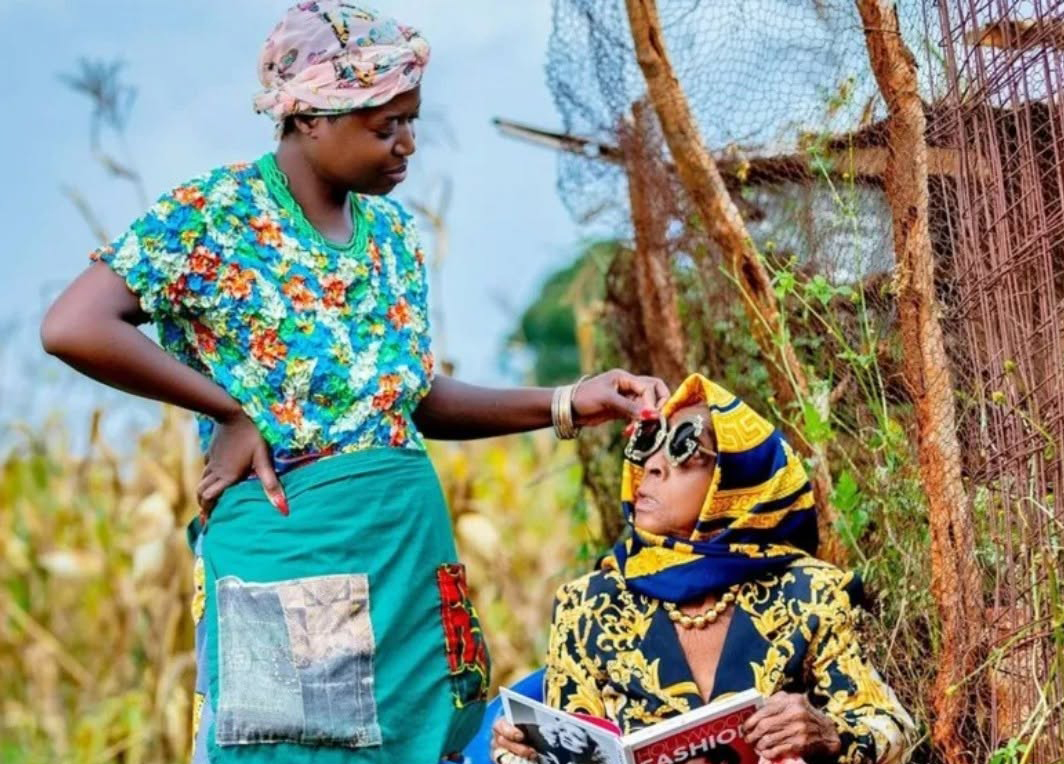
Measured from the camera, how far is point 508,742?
3.36 meters

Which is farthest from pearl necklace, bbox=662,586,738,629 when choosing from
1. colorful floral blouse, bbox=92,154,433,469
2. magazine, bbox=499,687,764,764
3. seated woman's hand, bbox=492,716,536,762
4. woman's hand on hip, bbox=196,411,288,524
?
woman's hand on hip, bbox=196,411,288,524

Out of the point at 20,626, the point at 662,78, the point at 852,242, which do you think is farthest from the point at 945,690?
A: the point at 20,626

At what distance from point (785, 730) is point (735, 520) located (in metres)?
0.43

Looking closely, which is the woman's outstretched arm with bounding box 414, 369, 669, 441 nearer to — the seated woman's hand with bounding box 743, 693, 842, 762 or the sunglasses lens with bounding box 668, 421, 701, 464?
the sunglasses lens with bounding box 668, 421, 701, 464

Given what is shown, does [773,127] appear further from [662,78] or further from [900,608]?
[900,608]

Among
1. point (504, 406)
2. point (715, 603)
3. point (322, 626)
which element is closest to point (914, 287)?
point (715, 603)

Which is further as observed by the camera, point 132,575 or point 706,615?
point 132,575

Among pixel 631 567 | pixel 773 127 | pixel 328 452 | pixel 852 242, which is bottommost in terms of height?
pixel 631 567

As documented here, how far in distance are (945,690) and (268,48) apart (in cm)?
183

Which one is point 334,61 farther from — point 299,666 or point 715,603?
point 715,603

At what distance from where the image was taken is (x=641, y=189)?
15.8 ft

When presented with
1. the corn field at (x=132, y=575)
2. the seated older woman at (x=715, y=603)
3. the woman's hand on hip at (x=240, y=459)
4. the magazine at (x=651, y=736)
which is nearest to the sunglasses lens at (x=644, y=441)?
the seated older woman at (x=715, y=603)

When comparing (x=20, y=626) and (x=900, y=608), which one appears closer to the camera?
(x=900, y=608)

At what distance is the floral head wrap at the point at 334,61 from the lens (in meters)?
3.41
